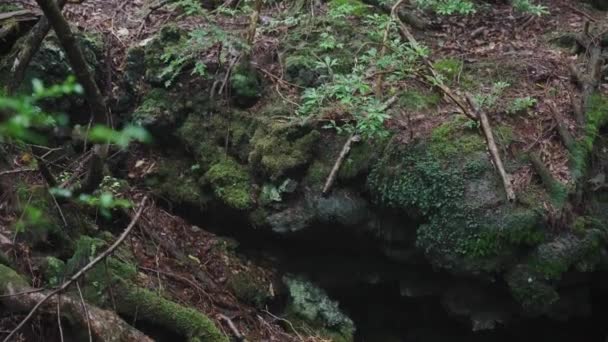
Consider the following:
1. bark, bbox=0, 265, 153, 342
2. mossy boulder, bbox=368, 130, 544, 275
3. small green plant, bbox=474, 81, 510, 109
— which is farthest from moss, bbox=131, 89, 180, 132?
small green plant, bbox=474, 81, 510, 109

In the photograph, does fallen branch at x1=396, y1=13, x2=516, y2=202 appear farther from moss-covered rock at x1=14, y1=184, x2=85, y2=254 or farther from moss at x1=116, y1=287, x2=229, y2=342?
moss-covered rock at x1=14, y1=184, x2=85, y2=254

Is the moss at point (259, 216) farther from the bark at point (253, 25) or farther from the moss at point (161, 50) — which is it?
the bark at point (253, 25)

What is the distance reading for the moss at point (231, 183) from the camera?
5.46 meters

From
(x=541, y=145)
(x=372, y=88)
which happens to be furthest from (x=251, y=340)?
(x=541, y=145)

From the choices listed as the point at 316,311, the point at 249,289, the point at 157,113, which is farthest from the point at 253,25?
the point at 316,311

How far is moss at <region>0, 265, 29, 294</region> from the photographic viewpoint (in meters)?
3.43

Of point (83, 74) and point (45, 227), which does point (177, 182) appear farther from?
point (83, 74)

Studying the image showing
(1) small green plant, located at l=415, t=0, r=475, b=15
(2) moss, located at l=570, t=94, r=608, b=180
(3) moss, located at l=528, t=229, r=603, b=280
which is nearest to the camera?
(3) moss, located at l=528, t=229, r=603, b=280

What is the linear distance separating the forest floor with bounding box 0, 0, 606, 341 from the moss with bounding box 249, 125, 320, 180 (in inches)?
19.6

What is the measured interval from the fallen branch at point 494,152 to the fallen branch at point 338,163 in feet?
3.41

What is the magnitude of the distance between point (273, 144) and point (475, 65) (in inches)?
88.3

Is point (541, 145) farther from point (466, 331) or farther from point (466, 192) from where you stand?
point (466, 331)

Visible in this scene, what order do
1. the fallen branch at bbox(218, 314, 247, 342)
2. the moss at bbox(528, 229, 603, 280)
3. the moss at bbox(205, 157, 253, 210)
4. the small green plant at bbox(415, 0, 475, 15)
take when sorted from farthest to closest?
1. the small green plant at bbox(415, 0, 475, 15)
2. the moss at bbox(205, 157, 253, 210)
3. the fallen branch at bbox(218, 314, 247, 342)
4. the moss at bbox(528, 229, 603, 280)

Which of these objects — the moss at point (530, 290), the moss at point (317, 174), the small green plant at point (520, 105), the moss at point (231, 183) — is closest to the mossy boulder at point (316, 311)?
the moss at point (231, 183)
